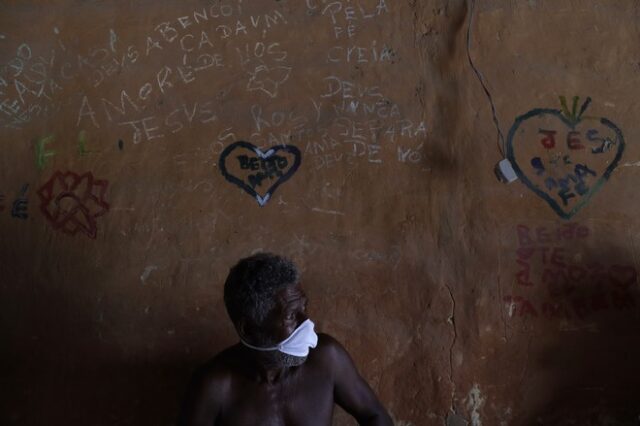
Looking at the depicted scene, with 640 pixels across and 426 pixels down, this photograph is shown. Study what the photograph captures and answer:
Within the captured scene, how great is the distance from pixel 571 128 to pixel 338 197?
1.01 m

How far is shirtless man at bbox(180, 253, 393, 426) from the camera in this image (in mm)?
2197

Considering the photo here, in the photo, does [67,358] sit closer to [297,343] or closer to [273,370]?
[273,370]

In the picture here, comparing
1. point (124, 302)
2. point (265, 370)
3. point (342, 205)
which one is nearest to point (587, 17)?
point (342, 205)

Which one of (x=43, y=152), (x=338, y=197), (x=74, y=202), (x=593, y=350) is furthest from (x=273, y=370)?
(x=43, y=152)

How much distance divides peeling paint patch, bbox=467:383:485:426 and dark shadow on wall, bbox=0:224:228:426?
1.08m

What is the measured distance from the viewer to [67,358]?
2.87 meters

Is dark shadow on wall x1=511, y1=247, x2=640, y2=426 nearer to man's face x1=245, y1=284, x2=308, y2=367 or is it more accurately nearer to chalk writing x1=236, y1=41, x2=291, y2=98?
man's face x1=245, y1=284, x2=308, y2=367

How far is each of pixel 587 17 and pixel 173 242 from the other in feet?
6.58

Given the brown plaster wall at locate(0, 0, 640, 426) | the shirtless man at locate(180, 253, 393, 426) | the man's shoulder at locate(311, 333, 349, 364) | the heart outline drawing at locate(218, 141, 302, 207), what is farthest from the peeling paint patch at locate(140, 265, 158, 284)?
the man's shoulder at locate(311, 333, 349, 364)

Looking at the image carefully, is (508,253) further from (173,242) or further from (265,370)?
(173,242)

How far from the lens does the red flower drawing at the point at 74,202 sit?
2.87m

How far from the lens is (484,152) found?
275 cm

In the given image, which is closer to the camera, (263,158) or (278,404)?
(278,404)

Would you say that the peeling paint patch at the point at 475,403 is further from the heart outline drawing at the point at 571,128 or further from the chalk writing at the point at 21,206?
the chalk writing at the point at 21,206
